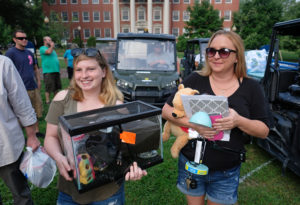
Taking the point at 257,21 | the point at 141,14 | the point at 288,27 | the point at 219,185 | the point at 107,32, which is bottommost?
the point at 219,185

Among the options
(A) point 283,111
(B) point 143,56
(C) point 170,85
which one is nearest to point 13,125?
(A) point 283,111

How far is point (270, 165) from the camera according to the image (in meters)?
4.11

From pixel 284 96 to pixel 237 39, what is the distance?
281 cm

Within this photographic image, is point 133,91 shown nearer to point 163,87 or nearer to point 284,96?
point 163,87

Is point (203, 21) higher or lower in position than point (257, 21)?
higher

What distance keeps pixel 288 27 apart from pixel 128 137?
353 cm

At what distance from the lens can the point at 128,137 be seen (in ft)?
4.50

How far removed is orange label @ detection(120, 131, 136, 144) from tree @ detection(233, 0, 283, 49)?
33.0 metres

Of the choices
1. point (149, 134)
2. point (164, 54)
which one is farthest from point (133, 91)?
point (149, 134)

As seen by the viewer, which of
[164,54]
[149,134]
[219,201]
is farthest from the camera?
[164,54]

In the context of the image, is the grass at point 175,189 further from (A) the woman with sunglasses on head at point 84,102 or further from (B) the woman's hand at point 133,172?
(B) the woman's hand at point 133,172

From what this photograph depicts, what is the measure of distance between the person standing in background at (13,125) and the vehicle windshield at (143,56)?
4366 mm

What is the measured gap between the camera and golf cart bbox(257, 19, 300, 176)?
316 centimetres

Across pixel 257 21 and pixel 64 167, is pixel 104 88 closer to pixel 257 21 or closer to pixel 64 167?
pixel 64 167
